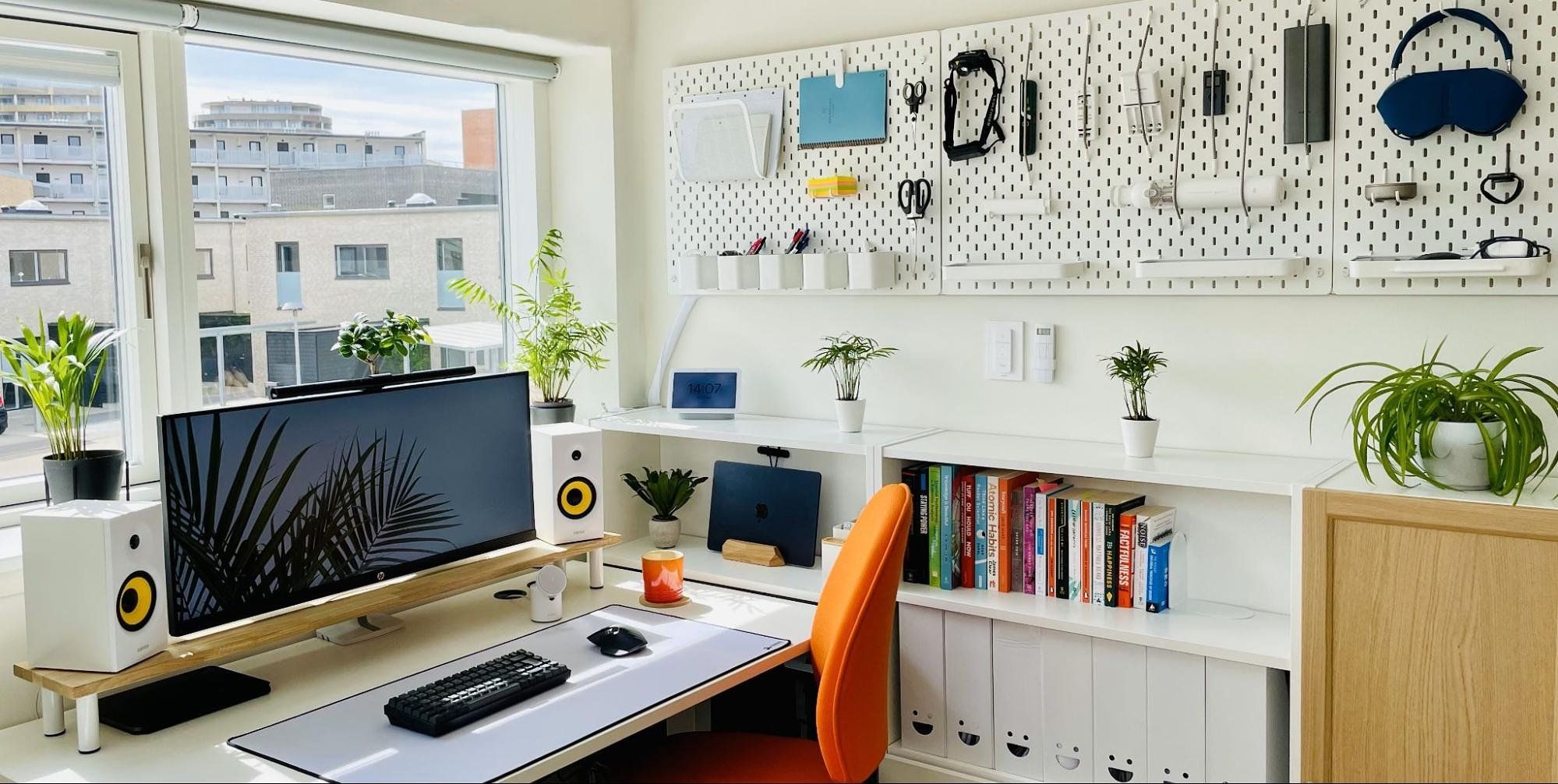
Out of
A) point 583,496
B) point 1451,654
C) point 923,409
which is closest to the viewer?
point 1451,654

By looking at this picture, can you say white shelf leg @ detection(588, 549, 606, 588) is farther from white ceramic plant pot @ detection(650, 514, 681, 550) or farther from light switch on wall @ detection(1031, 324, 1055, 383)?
light switch on wall @ detection(1031, 324, 1055, 383)

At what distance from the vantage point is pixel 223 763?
1700 mm

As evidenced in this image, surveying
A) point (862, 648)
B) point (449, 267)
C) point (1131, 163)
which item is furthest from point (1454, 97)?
point (449, 267)

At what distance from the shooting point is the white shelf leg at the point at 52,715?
182cm

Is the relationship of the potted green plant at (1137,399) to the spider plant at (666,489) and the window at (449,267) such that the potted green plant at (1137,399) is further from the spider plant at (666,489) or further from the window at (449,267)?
the window at (449,267)

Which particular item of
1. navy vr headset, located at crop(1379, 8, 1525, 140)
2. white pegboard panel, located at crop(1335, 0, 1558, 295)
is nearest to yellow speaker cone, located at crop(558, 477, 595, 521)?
white pegboard panel, located at crop(1335, 0, 1558, 295)

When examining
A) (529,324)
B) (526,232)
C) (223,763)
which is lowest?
(223,763)

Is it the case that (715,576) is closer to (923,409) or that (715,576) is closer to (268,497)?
(923,409)

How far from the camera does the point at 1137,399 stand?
7.52 ft

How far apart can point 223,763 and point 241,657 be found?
0.47m

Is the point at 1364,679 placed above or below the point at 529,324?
below

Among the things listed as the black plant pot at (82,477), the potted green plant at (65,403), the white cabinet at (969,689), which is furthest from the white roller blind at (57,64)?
the white cabinet at (969,689)

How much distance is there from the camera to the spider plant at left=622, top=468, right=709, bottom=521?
9.52ft

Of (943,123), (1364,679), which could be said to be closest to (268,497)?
(943,123)
